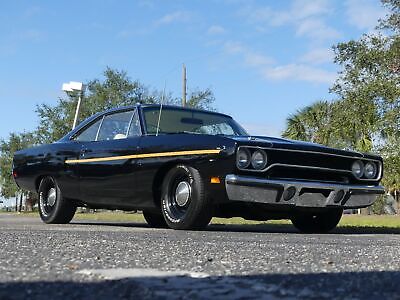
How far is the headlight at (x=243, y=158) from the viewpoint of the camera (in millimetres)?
5824

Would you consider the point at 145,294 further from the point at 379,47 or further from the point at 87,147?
the point at 379,47

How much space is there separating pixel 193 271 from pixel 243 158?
10.2 ft

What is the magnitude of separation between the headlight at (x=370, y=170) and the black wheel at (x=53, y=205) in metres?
3.69

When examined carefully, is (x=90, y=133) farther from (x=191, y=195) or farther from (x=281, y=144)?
(x=281, y=144)

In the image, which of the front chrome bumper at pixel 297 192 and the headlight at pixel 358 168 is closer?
the front chrome bumper at pixel 297 192

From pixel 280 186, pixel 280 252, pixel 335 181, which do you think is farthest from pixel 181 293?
pixel 335 181

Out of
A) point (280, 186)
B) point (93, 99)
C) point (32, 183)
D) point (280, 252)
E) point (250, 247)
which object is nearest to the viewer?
point (280, 252)

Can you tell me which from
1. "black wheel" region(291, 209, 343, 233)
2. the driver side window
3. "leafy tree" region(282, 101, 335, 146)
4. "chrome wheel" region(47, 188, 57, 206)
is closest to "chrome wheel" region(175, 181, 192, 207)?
"black wheel" region(291, 209, 343, 233)

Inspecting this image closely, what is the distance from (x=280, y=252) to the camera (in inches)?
151

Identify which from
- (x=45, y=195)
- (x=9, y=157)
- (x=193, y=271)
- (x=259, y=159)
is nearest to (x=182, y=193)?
(x=259, y=159)

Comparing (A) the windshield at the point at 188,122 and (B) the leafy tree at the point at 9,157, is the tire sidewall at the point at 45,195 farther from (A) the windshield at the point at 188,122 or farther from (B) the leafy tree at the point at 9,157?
(B) the leafy tree at the point at 9,157

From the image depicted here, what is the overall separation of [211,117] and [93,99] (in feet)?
83.9

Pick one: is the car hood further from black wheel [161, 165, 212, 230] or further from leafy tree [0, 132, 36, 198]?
leafy tree [0, 132, 36, 198]

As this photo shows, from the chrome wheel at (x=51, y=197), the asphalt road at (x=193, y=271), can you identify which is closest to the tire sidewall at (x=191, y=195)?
the asphalt road at (x=193, y=271)
